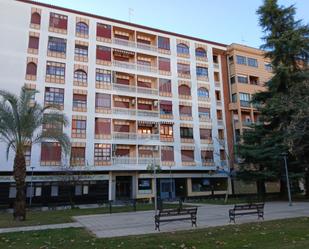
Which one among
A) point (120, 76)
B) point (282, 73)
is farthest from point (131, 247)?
point (120, 76)

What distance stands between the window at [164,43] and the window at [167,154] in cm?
1355

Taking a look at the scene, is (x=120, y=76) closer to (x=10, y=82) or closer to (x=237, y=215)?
(x=10, y=82)

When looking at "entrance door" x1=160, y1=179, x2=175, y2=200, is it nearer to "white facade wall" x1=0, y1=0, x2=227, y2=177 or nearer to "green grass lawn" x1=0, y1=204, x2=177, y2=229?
"white facade wall" x1=0, y1=0, x2=227, y2=177

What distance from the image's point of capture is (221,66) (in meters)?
44.7

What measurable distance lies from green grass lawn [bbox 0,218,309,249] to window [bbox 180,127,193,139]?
2680cm

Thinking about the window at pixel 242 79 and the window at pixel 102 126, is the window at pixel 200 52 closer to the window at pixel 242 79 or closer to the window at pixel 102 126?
the window at pixel 242 79

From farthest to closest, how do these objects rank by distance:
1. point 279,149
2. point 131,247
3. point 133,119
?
point 133,119
point 279,149
point 131,247

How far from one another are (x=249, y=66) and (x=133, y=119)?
803 inches

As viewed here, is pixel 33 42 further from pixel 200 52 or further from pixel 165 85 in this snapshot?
pixel 200 52

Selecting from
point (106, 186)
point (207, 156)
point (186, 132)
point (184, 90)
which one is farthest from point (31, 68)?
point (207, 156)

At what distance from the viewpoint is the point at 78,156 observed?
109 ft

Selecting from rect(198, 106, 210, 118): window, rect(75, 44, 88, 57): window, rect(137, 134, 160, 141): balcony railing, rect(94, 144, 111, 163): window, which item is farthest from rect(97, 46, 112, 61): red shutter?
rect(198, 106, 210, 118): window

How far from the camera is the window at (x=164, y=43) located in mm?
40906

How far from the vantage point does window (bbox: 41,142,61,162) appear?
3176 centimetres
